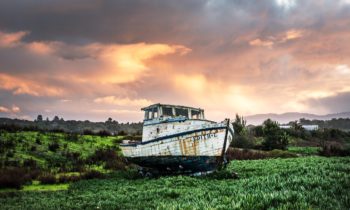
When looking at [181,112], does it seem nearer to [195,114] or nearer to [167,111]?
[167,111]

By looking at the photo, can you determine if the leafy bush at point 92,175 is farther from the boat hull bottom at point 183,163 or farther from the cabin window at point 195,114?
the cabin window at point 195,114

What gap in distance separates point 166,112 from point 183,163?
4.27m

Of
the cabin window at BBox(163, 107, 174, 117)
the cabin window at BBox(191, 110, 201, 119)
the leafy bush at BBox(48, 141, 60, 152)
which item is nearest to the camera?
the cabin window at BBox(163, 107, 174, 117)

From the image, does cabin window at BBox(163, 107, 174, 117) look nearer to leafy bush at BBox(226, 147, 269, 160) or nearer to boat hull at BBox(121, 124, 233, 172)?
boat hull at BBox(121, 124, 233, 172)

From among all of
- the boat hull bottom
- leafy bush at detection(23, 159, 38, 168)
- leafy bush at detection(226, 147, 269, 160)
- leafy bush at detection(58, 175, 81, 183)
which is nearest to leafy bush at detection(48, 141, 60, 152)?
leafy bush at detection(23, 159, 38, 168)

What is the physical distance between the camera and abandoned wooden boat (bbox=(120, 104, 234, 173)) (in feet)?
76.7

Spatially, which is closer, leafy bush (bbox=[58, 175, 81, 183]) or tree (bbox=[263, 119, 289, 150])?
leafy bush (bbox=[58, 175, 81, 183])

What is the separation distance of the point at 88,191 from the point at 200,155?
846 centimetres

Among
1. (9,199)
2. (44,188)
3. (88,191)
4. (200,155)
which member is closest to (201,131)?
(200,155)

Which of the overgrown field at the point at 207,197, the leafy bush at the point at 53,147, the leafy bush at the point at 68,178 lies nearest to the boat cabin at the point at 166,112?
the overgrown field at the point at 207,197

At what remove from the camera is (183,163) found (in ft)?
78.0

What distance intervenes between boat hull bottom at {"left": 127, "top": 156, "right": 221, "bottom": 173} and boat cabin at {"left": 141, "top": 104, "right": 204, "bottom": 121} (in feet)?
9.99

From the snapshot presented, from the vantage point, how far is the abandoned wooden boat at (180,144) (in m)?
23.4

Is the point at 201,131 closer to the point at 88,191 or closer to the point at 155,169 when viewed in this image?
the point at 155,169
